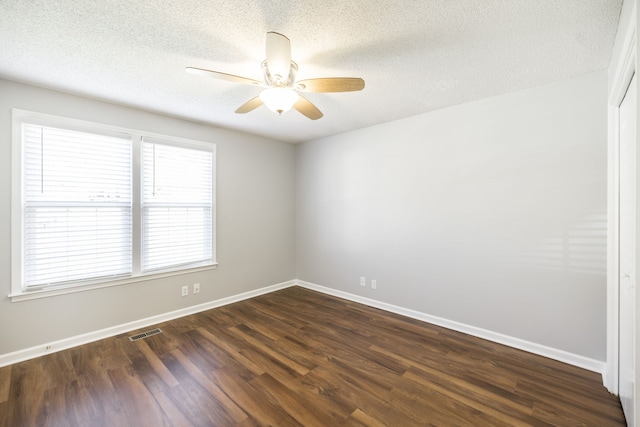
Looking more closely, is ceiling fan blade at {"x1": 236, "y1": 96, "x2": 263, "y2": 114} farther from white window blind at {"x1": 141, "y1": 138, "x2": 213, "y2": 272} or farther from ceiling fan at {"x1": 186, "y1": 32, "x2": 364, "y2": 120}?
white window blind at {"x1": 141, "y1": 138, "x2": 213, "y2": 272}

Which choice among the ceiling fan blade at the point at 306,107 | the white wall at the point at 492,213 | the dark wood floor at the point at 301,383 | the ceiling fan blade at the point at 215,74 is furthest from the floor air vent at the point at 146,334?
the ceiling fan blade at the point at 306,107

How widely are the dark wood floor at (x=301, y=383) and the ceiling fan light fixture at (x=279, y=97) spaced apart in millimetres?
2070

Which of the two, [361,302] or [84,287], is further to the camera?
[361,302]

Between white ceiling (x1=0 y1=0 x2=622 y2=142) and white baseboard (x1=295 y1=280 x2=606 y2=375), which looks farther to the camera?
white baseboard (x1=295 y1=280 x2=606 y2=375)

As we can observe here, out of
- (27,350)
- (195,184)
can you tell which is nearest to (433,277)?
(195,184)

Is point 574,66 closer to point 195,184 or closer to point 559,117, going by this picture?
point 559,117

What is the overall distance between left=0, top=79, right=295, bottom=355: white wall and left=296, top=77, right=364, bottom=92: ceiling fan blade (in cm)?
226

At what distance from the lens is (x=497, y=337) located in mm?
2670

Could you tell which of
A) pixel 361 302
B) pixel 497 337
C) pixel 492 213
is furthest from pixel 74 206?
pixel 497 337

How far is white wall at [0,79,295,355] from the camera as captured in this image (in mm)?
2342

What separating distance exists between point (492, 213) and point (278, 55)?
2480 mm

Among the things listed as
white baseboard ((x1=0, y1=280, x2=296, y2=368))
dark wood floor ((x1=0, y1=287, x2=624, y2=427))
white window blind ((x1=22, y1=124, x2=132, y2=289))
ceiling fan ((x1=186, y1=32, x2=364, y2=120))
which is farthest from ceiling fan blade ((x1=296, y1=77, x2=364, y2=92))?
white baseboard ((x1=0, y1=280, x2=296, y2=368))

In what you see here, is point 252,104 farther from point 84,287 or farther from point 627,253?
point 627,253

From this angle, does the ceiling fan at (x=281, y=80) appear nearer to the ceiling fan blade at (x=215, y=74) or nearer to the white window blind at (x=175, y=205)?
the ceiling fan blade at (x=215, y=74)
